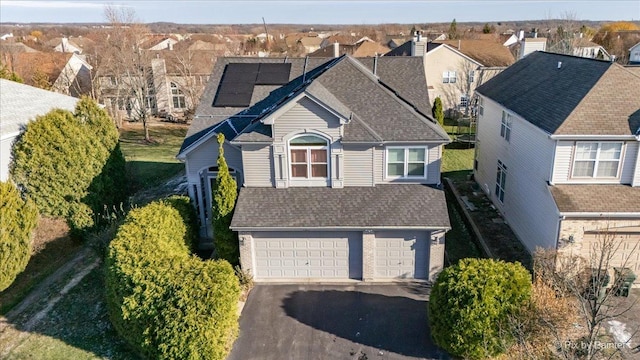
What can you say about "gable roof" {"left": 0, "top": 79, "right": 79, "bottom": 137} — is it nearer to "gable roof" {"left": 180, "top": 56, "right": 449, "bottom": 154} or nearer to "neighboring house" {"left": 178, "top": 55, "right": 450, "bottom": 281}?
"gable roof" {"left": 180, "top": 56, "right": 449, "bottom": 154}

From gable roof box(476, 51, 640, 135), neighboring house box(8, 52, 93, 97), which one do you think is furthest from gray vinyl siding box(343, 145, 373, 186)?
neighboring house box(8, 52, 93, 97)

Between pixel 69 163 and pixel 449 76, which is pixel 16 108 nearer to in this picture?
pixel 69 163

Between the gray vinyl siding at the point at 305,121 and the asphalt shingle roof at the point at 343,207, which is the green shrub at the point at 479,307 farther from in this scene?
the gray vinyl siding at the point at 305,121

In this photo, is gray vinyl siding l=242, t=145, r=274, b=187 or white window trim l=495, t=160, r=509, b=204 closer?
gray vinyl siding l=242, t=145, r=274, b=187

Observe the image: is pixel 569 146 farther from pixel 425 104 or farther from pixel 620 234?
pixel 425 104

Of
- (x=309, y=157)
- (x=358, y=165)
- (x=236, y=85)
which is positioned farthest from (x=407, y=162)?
(x=236, y=85)

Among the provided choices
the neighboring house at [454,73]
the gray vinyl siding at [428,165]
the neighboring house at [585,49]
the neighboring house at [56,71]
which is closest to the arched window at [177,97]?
the neighboring house at [56,71]

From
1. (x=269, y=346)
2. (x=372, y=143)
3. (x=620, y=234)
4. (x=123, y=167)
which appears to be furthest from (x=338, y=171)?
(x=123, y=167)
